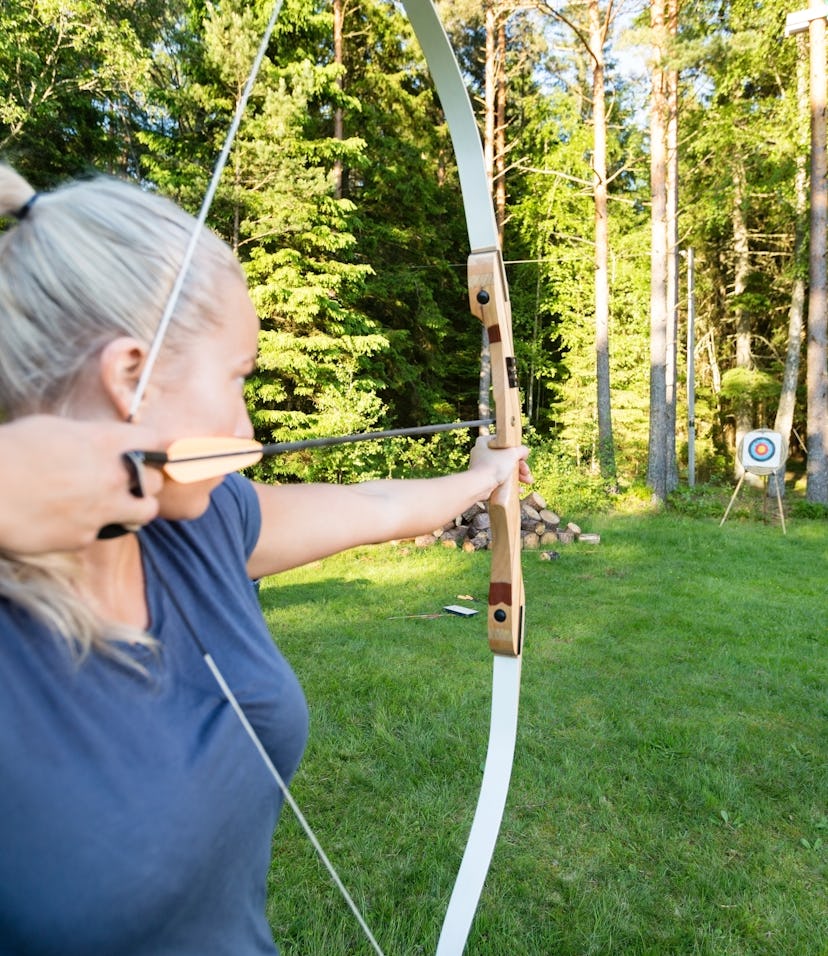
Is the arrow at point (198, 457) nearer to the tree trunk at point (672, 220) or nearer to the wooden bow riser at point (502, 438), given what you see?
the wooden bow riser at point (502, 438)

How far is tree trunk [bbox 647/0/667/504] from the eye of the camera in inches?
312

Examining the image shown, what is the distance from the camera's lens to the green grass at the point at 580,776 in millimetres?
1662

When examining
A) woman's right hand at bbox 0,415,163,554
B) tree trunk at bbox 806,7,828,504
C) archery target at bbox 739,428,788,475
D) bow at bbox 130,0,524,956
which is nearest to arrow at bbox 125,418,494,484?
woman's right hand at bbox 0,415,163,554

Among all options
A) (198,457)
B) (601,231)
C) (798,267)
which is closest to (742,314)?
(798,267)

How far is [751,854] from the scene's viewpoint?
1.90 meters

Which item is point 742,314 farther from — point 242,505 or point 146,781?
point 146,781

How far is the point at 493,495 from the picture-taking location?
1.31m

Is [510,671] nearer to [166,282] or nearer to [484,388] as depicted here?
[166,282]

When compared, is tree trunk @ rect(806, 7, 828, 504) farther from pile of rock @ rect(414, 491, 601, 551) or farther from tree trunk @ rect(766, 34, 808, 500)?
pile of rock @ rect(414, 491, 601, 551)

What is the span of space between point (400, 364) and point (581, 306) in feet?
17.9

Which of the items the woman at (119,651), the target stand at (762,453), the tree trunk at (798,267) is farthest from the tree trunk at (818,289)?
the woman at (119,651)

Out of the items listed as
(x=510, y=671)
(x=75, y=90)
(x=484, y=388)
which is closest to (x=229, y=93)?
(x=75, y=90)

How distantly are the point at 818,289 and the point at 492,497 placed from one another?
7.96 metres

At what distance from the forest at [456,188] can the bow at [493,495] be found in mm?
5601
